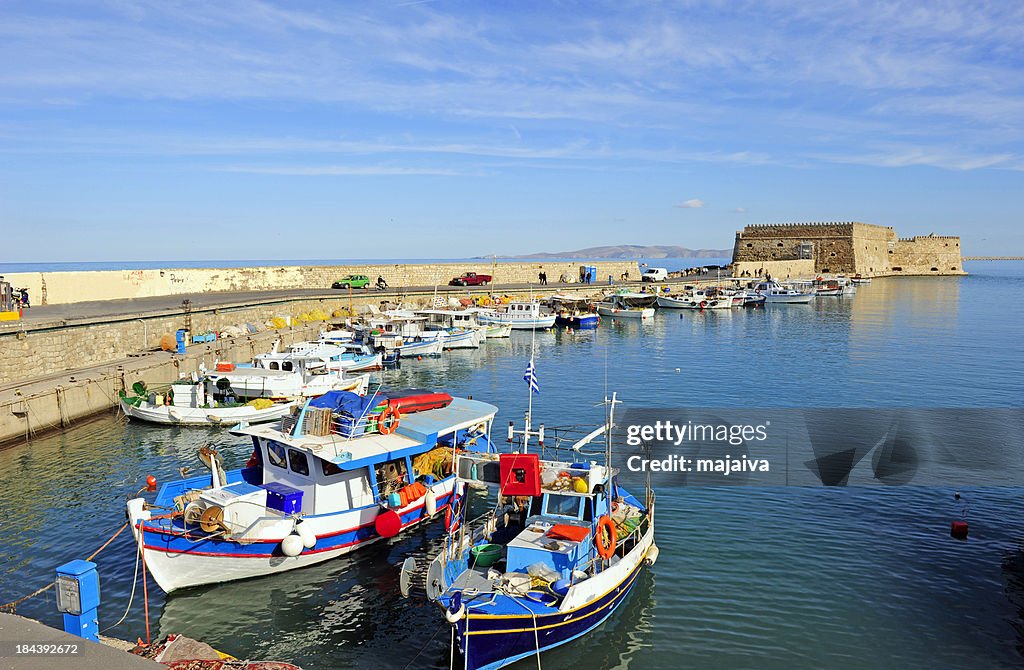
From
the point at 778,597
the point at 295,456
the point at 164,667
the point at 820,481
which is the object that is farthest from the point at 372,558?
the point at 820,481

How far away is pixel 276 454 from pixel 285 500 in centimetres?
152

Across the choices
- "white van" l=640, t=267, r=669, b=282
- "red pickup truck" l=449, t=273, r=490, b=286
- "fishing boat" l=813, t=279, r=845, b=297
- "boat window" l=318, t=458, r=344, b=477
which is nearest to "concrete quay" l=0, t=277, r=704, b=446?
"boat window" l=318, t=458, r=344, b=477

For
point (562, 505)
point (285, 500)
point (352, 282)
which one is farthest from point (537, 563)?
point (352, 282)

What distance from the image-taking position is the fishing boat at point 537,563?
495 inches

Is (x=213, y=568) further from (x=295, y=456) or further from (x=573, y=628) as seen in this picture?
(x=573, y=628)

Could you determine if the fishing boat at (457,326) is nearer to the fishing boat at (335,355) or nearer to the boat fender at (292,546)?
the fishing boat at (335,355)

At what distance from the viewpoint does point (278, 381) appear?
3281 centimetres

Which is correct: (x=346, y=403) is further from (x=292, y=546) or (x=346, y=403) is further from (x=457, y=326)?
(x=457, y=326)

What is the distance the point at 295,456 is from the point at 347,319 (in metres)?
42.1

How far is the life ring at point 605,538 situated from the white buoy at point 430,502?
5.61m

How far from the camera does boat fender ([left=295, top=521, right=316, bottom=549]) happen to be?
16.2 metres

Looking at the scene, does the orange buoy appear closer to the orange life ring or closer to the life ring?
the orange life ring

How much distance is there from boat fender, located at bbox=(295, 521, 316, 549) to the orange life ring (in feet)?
11.5

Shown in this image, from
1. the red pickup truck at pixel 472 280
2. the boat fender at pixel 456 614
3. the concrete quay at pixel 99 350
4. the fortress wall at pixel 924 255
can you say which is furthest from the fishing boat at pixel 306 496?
the fortress wall at pixel 924 255
